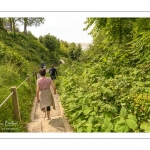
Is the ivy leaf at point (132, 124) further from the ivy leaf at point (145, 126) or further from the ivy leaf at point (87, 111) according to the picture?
the ivy leaf at point (87, 111)

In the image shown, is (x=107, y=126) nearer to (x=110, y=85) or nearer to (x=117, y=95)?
(x=117, y=95)

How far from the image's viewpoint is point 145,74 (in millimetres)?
3561

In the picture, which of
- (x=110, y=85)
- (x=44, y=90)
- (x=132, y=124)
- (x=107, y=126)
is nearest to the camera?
(x=132, y=124)

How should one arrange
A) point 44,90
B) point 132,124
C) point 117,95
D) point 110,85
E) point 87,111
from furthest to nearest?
point 44,90 < point 110,85 < point 117,95 < point 87,111 < point 132,124

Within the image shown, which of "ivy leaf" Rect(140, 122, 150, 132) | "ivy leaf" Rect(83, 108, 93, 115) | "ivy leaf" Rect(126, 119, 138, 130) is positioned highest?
"ivy leaf" Rect(83, 108, 93, 115)

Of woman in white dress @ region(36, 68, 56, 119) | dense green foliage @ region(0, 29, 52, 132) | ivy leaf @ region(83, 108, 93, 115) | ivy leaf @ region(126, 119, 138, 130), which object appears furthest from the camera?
dense green foliage @ region(0, 29, 52, 132)

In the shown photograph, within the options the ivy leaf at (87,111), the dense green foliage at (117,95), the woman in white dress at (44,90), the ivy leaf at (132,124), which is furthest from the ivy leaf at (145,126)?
the woman in white dress at (44,90)

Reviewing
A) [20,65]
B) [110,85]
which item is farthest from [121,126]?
[20,65]

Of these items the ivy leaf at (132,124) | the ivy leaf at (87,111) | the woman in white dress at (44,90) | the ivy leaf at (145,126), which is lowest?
the ivy leaf at (145,126)

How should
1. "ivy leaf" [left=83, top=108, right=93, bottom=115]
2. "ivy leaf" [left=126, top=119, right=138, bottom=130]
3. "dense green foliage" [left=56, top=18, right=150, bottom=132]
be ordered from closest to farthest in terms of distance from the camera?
"ivy leaf" [left=126, top=119, right=138, bottom=130] < "dense green foliage" [left=56, top=18, right=150, bottom=132] < "ivy leaf" [left=83, top=108, right=93, bottom=115]

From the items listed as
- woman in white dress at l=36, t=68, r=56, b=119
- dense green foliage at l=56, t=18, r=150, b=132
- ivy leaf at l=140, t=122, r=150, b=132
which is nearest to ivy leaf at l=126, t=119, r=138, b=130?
dense green foliage at l=56, t=18, r=150, b=132

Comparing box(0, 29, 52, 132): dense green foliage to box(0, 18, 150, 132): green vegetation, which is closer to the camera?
box(0, 18, 150, 132): green vegetation

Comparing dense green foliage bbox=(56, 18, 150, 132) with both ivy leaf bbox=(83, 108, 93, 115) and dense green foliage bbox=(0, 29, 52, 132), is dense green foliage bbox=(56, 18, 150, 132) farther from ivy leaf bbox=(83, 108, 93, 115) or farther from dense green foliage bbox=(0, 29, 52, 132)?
dense green foliage bbox=(0, 29, 52, 132)
